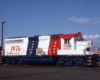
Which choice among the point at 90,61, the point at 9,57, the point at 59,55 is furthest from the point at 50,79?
the point at 9,57

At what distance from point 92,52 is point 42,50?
5882 mm

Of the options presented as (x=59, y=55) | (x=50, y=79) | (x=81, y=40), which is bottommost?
(x=50, y=79)

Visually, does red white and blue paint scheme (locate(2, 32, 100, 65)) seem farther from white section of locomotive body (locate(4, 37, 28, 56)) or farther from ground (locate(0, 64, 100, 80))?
ground (locate(0, 64, 100, 80))

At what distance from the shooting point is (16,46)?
22.1m

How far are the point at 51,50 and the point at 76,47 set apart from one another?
2997 mm

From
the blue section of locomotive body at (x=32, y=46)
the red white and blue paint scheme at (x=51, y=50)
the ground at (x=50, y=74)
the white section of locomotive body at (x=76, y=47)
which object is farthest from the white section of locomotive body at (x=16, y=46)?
the ground at (x=50, y=74)

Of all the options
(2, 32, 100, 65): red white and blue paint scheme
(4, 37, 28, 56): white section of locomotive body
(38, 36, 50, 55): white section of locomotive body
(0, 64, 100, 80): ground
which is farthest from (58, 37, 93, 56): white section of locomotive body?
(4, 37, 28, 56): white section of locomotive body

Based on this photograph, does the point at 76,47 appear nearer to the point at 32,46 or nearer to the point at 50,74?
the point at 32,46

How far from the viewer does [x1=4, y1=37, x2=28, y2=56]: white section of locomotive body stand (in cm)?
2158

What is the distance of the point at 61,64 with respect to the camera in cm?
1908

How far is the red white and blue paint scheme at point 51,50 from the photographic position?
18297mm

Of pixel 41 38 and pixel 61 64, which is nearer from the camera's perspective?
pixel 61 64

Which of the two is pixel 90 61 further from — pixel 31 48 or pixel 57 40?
pixel 31 48

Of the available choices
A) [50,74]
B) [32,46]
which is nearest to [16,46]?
[32,46]
